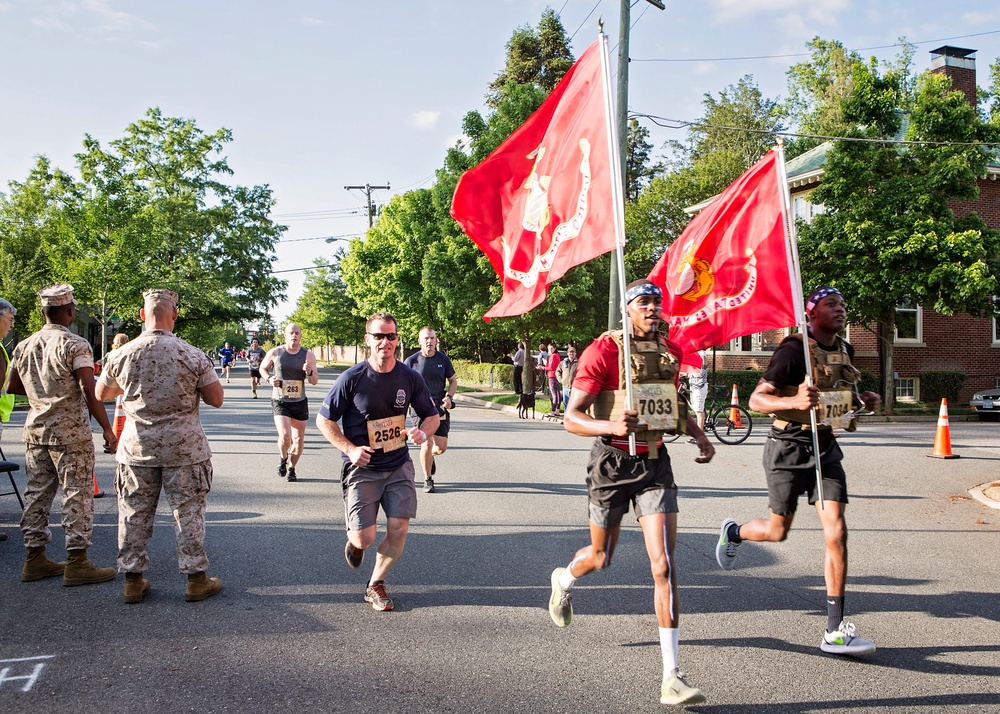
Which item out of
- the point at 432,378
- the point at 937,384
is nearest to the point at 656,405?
the point at 432,378

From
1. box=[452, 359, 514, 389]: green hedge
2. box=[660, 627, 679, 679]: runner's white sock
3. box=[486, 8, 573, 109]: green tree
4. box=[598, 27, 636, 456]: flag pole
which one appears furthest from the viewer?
box=[486, 8, 573, 109]: green tree

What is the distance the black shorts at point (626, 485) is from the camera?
436 centimetres

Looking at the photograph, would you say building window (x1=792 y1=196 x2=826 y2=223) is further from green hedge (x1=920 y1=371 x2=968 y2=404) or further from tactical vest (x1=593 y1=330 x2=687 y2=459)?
tactical vest (x1=593 y1=330 x2=687 y2=459)

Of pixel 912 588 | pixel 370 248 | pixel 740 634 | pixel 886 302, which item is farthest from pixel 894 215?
pixel 370 248

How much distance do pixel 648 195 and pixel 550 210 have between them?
2970cm

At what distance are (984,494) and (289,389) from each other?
8.26m

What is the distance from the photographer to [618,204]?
14.7ft

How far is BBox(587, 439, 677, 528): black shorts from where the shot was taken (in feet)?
14.3

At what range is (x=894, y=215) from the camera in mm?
22250

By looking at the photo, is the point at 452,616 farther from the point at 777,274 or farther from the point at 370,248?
the point at 370,248

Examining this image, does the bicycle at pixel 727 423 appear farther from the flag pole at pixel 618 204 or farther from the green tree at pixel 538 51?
the green tree at pixel 538 51

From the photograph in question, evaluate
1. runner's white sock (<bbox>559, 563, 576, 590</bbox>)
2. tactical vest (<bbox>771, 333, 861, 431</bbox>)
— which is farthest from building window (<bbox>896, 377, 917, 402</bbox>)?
runner's white sock (<bbox>559, 563, 576, 590</bbox>)

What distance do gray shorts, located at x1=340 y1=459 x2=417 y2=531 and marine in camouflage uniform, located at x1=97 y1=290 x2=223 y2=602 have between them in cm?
96

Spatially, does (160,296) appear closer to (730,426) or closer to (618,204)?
(618,204)
